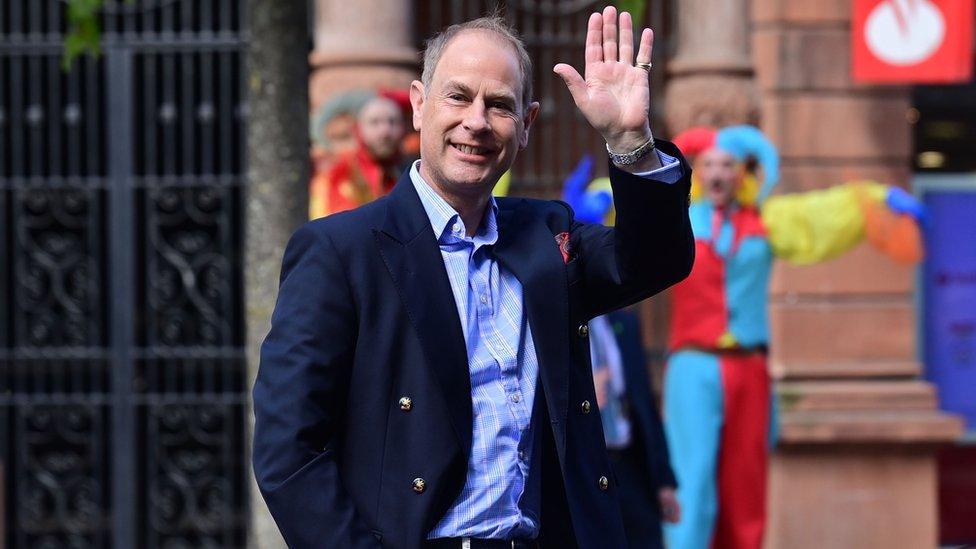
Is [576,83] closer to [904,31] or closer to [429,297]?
[429,297]

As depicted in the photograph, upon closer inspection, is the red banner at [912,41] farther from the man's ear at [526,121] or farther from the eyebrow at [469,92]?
the eyebrow at [469,92]

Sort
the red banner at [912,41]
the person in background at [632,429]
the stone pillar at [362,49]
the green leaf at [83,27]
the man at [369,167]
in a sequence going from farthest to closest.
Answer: the stone pillar at [362,49] < the red banner at [912,41] < the man at [369,167] < the person in background at [632,429] < the green leaf at [83,27]

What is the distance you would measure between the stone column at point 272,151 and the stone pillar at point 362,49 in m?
3.27

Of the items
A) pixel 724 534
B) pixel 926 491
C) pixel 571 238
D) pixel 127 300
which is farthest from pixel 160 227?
pixel 571 238

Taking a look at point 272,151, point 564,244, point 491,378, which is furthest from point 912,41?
point 491,378

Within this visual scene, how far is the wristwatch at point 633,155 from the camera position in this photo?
2756 millimetres

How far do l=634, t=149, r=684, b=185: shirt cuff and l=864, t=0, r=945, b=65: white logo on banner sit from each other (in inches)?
224

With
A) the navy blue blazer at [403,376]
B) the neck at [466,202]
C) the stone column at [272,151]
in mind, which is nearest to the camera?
the navy blue blazer at [403,376]

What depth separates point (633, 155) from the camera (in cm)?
276

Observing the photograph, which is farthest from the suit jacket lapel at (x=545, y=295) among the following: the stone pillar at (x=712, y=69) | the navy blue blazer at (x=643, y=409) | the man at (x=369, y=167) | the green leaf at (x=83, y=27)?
the stone pillar at (x=712, y=69)

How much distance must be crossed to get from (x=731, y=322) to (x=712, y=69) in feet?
6.70

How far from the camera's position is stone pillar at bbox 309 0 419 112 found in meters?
8.32

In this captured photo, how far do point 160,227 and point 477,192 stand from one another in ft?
19.4

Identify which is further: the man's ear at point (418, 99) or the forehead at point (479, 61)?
the man's ear at point (418, 99)
